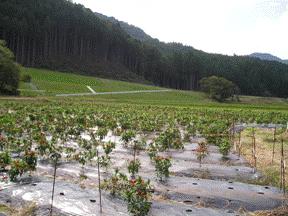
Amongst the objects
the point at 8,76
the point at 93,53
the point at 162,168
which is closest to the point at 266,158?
the point at 162,168

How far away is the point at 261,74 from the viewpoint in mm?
108062

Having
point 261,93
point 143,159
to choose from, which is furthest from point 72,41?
point 143,159

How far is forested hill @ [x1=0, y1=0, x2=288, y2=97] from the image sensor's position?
241ft

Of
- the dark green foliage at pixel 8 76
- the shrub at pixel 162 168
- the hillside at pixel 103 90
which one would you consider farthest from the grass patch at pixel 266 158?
the dark green foliage at pixel 8 76

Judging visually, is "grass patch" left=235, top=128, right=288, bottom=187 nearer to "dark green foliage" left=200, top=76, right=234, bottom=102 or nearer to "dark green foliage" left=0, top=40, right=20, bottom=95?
"dark green foliage" left=0, top=40, right=20, bottom=95

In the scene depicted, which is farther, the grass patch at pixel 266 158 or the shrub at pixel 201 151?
the shrub at pixel 201 151

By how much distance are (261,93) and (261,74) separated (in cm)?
1274

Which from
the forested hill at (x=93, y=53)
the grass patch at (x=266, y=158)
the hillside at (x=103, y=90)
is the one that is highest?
the forested hill at (x=93, y=53)

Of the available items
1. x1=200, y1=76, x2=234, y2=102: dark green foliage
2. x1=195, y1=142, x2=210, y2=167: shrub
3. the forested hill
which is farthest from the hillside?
x1=195, y1=142, x2=210, y2=167: shrub

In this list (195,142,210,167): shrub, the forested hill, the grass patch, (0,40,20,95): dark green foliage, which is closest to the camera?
the grass patch

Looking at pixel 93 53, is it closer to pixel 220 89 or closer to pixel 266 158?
pixel 220 89

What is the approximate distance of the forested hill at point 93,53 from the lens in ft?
241

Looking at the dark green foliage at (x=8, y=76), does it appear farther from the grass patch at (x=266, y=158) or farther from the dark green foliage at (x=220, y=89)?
the dark green foliage at (x=220, y=89)

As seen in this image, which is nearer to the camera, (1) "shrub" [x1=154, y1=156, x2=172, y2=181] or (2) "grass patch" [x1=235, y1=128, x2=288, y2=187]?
(1) "shrub" [x1=154, y1=156, x2=172, y2=181]
